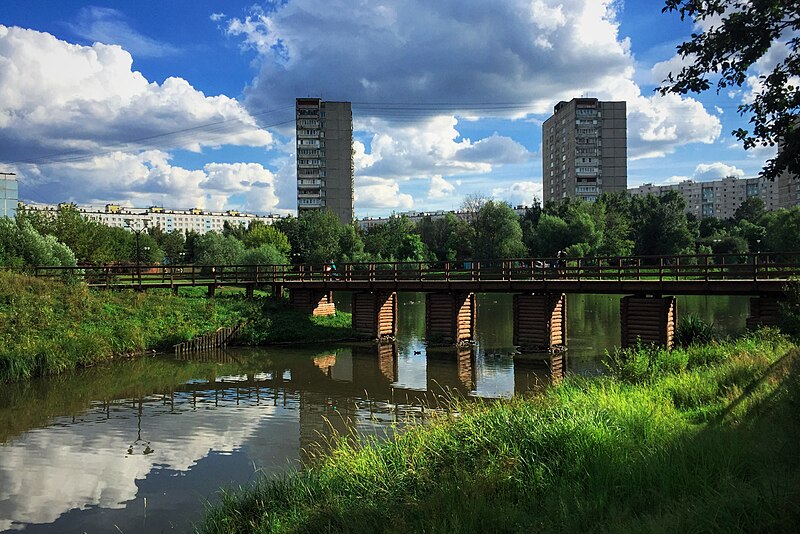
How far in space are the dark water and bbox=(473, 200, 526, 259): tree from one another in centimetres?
4457

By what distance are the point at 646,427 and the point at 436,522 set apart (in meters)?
4.06

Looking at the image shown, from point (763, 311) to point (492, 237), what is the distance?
5703cm

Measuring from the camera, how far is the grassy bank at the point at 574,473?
6.11 meters

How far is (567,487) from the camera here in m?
7.09

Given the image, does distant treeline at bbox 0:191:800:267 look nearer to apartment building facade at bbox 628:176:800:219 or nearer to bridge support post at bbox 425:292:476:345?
bridge support post at bbox 425:292:476:345

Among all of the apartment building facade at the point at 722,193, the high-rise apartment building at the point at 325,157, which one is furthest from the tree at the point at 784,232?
A: the apartment building facade at the point at 722,193

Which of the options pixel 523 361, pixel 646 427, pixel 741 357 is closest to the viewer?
pixel 646 427

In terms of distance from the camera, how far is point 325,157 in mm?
108750

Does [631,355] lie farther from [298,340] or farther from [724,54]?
[298,340]

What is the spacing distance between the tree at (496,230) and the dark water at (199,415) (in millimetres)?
44568

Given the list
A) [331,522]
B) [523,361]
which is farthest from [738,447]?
[523,361]

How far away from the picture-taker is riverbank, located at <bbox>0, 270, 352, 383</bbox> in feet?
74.2

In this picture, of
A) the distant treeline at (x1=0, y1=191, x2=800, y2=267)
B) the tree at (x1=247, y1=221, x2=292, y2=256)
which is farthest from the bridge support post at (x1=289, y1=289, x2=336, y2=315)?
the tree at (x1=247, y1=221, x2=292, y2=256)

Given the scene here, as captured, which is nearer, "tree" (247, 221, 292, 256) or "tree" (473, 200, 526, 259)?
"tree" (473, 200, 526, 259)
